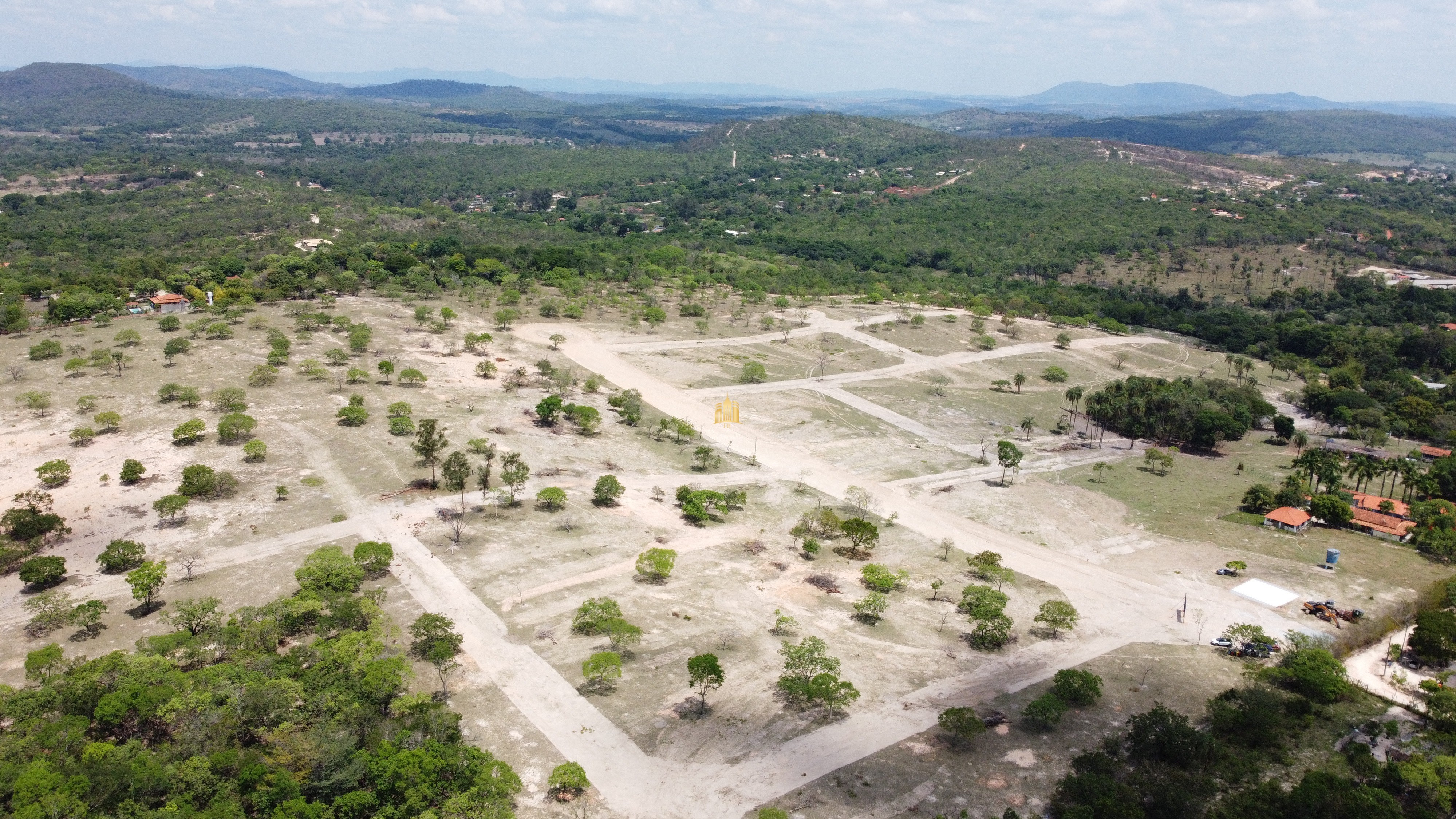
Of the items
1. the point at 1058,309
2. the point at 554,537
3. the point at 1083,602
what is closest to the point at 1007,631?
the point at 1083,602

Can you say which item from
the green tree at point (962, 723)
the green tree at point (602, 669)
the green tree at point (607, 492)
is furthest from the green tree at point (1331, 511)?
the green tree at point (602, 669)

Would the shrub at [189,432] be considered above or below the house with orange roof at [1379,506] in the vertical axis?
above

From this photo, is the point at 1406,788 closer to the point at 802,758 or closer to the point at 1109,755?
the point at 1109,755

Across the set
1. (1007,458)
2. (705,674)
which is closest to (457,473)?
(705,674)

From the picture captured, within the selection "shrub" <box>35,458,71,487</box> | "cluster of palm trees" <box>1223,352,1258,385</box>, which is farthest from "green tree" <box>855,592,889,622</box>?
"cluster of palm trees" <box>1223,352,1258,385</box>

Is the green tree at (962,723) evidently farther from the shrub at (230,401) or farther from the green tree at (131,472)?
the shrub at (230,401)

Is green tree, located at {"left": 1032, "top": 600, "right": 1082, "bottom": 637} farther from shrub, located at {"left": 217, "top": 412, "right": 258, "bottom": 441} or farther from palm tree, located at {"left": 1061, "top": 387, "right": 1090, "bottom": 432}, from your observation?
shrub, located at {"left": 217, "top": 412, "right": 258, "bottom": 441}
